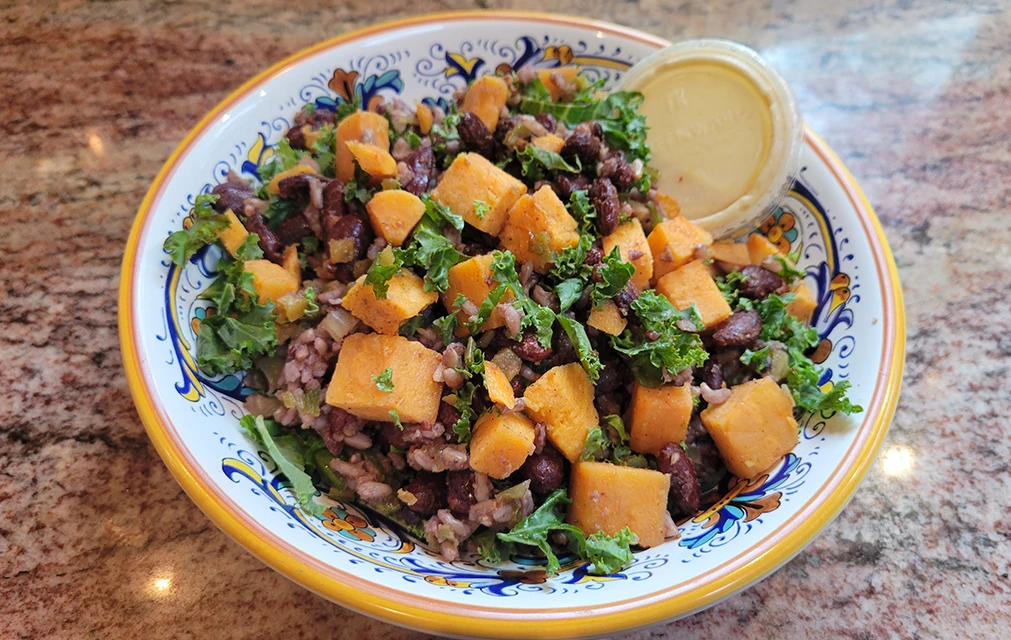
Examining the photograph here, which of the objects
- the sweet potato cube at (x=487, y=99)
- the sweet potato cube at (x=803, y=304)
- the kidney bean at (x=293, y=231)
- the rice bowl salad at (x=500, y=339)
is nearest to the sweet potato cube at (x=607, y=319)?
the rice bowl salad at (x=500, y=339)

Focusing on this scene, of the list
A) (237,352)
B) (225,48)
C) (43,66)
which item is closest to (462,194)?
(237,352)

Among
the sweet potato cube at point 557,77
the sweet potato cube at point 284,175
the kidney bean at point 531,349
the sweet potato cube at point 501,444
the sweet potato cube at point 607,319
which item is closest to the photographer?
the sweet potato cube at point 501,444

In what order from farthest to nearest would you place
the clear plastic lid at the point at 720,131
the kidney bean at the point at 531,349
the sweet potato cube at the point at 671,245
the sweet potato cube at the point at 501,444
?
the clear plastic lid at the point at 720,131
the sweet potato cube at the point at 671,245
the kidney bean at the point at 531,349
the sweet potato cube at the point at 501,444

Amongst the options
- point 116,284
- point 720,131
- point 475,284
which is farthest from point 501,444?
point 116,284

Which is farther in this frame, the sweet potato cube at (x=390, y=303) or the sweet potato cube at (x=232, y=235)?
the sweet potato cube at (x=232, y=235)

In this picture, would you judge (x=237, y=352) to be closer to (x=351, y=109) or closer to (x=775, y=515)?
(x=351, y=109)

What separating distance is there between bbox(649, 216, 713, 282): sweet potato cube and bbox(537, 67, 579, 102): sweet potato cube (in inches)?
33.0

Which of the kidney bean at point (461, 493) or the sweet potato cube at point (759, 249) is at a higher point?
the sweet potato cube at point (759, 249)

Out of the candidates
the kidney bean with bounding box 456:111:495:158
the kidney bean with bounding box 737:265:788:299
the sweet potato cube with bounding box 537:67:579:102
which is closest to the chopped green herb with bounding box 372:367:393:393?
the kidney bean with bounding box 456:111:495:158

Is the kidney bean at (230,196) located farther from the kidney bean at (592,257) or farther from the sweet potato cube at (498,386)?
the kidney bean at (592,257)

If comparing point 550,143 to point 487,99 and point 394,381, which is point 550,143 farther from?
point 394,381

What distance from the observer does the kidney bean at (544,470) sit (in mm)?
1821

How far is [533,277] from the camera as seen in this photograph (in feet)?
6.76

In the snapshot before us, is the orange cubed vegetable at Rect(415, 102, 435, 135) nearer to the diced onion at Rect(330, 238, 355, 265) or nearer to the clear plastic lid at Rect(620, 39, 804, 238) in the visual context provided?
the diced onion at Rect(330, 238, 355, 265)
